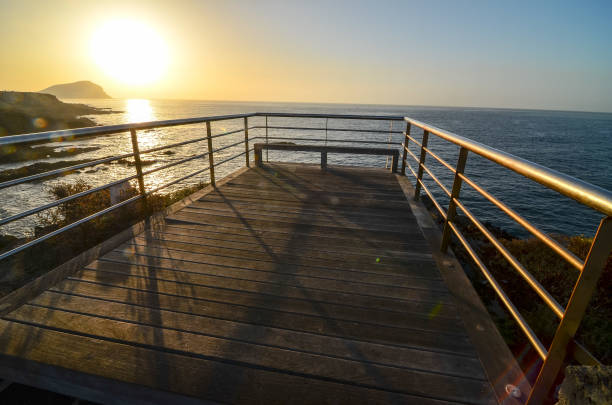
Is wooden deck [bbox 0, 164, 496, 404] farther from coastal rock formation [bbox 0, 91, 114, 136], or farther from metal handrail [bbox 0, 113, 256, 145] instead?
coastal rock formation [bbox 0, 91, 114, 136]

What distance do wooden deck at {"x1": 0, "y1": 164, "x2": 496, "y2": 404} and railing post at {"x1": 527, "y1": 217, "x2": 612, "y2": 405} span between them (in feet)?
0.95

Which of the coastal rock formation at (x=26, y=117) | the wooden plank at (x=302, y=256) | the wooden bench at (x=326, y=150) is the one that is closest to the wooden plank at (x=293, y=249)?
the wooden plank at (x=302, y=256)

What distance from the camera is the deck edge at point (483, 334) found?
58.2 inches

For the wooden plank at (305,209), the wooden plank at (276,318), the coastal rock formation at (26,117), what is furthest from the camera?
the coastal rock formation at (26,117)

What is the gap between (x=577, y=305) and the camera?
108cm

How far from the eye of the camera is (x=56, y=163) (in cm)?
2064

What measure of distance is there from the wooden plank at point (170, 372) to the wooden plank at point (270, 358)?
4 cm

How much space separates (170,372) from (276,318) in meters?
0.67

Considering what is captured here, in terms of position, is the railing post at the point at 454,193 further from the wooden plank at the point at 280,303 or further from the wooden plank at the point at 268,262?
the wooden plank at the point at 280,303

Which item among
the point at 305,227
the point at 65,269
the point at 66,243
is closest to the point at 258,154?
the point at 305,227

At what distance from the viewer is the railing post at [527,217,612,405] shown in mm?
1000

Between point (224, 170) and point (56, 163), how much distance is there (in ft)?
40.9

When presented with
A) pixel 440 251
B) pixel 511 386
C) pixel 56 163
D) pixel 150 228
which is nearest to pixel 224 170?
pixel 56 163

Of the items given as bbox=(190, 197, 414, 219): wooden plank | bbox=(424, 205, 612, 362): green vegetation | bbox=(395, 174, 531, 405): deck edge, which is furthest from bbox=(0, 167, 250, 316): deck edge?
bbox=(424, 205, 612, 362): green vegetation
